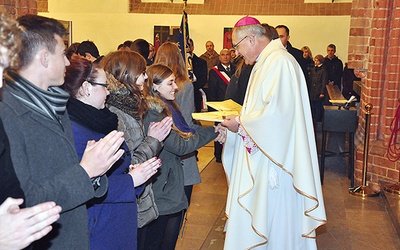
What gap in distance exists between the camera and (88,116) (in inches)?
104

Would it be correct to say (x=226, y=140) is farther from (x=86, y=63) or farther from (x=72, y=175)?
(x=72, y=175)

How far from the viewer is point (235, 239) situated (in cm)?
425

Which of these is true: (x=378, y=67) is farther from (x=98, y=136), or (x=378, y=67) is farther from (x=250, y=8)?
(x=250, y=8)

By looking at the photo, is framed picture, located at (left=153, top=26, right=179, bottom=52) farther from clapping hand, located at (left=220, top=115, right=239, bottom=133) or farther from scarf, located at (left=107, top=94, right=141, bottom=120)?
scarf, located at (left=107, top=94, right=141, bottom=120)

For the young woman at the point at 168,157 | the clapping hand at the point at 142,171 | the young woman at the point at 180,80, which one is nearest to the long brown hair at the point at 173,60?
the young woman at the point at 180,80

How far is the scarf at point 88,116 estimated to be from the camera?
2.63 meters

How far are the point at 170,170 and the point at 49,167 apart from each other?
5.61 ft

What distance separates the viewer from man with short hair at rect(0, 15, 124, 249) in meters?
2.01

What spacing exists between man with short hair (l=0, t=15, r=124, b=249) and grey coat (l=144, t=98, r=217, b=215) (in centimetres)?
142

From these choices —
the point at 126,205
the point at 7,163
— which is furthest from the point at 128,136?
the point at 7,163

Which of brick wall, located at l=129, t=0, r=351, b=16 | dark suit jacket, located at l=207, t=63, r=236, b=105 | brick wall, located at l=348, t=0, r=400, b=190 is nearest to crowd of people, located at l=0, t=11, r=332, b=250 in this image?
brick wall, located at l=348, t=0, r=400, b=190

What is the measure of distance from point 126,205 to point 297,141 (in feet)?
5.20

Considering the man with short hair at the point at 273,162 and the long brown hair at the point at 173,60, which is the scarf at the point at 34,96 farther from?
the long brown hair at the point at 173,60

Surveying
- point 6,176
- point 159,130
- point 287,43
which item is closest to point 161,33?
point 287,43
